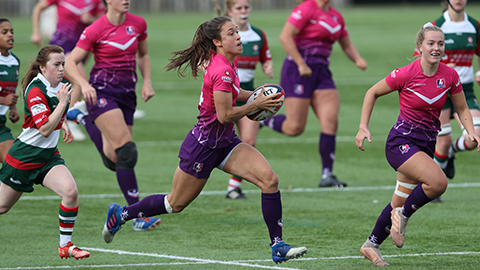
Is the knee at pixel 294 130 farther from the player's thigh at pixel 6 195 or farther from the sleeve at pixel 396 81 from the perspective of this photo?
the player's thigh at pixel 6 195

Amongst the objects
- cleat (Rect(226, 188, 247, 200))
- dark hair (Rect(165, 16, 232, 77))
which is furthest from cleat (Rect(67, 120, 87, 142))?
dark hair (Rect(165, 16, 232, 77))

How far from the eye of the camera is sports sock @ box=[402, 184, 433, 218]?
5927 mm

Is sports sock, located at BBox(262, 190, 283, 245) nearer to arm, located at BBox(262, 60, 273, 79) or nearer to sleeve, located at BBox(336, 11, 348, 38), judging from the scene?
arm, located at BBox(262, 60, 273, 79)

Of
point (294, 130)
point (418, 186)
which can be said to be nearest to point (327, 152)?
point (294, 130)

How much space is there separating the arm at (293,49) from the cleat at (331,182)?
1.43 m

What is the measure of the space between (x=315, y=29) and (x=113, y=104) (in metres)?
3.22

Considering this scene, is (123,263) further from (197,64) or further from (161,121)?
(161,121)

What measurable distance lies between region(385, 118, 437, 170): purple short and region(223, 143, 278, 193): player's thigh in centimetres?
102

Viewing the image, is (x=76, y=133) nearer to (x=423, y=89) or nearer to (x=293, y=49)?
(x=293, y=49)

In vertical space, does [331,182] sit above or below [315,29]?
below

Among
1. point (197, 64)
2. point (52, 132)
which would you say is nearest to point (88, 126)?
point (52, 132)

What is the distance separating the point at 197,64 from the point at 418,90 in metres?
1.85

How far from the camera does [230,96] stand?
5844mm

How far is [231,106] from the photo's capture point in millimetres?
5855
